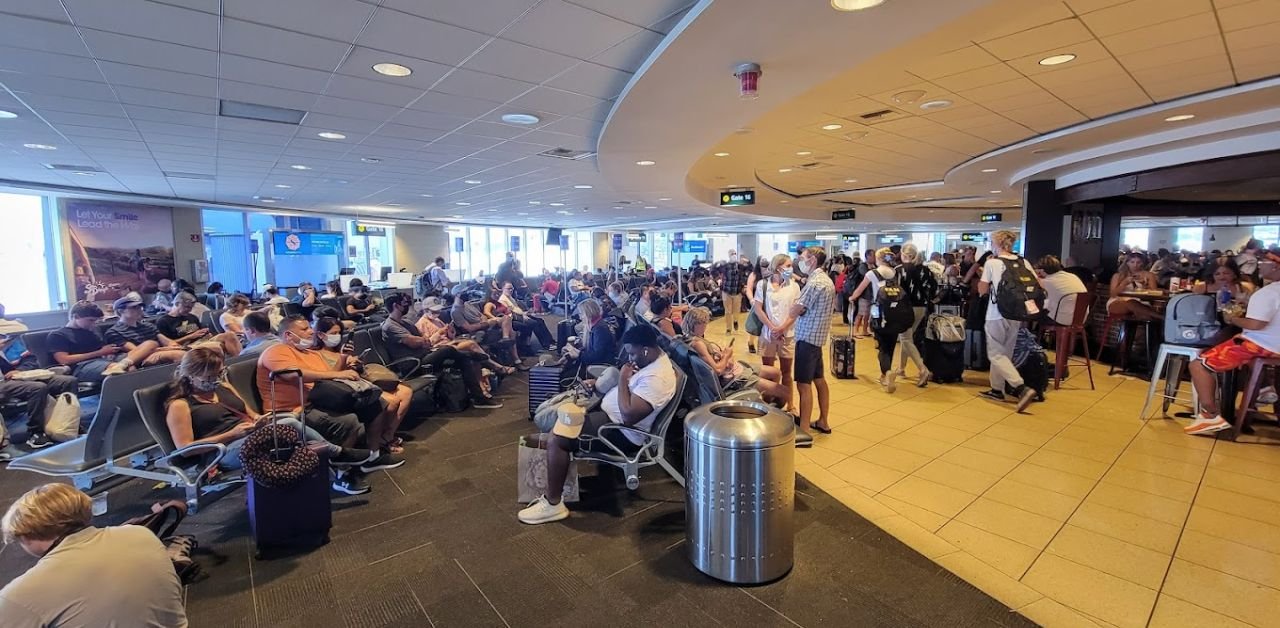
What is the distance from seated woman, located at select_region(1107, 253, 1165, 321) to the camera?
6.44 m

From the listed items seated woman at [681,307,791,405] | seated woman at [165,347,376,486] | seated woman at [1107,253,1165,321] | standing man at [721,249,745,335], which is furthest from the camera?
standing man at [721,249,745,335]

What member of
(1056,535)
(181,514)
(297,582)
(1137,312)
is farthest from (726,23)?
(1137,312)

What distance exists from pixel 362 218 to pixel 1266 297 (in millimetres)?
19943

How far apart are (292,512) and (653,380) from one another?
217cm

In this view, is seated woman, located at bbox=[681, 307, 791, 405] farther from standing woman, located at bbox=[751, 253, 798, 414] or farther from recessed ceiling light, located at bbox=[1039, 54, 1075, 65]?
recessed ceiling light, located at bbox=[1039, 54, 1075, 65]

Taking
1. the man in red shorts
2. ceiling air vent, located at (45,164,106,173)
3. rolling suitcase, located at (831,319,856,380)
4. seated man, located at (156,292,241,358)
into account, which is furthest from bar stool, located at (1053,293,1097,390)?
ceiling air vent, located at (45,164,106,173)

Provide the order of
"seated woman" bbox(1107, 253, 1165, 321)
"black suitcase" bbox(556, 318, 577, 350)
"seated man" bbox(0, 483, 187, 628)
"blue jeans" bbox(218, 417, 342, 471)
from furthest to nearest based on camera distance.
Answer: "black suitcase" bbox(556, 318, 577, 350), "seated woman" bbox(1107, 253, 1165, 321), "blue jeans" bbox(218, 417, 342, 471), "seated man" bbox(0, 483, 187, 628)

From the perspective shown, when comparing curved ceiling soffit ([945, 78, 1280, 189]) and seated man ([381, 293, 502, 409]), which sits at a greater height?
curved ceiling soffit ([945, 78, 1280, 189])

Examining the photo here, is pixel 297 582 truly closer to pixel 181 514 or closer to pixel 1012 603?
pixel 181 514

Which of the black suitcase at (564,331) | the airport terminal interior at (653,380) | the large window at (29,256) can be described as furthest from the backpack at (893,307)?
the large window at (29,256)

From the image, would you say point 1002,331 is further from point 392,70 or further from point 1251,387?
point 392,70

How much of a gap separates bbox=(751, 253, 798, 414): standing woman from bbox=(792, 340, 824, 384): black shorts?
378mm

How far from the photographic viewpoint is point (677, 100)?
414 centimetres

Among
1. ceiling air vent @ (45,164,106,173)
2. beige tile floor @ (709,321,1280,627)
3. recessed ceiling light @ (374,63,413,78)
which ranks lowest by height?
beige tile floor @ (709,321,1280,627)
